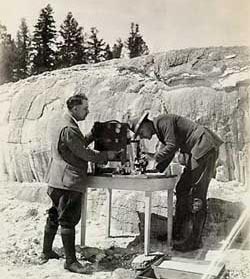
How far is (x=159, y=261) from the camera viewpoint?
126 centimetres

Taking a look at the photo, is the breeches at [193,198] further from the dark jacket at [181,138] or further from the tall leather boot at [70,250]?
the tall leather boot at [70,250]

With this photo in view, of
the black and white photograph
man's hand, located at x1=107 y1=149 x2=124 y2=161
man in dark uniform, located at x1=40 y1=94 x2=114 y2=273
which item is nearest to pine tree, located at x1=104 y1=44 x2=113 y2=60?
the black and white photograph

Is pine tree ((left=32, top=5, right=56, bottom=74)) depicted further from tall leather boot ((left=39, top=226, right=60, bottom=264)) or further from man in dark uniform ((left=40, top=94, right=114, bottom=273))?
tall leather boot ((left=39, top=226, right=60, bottom=264))

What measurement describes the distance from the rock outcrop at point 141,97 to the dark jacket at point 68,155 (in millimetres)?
24

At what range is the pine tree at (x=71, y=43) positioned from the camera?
1353 mm

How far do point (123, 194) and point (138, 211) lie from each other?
54 mm

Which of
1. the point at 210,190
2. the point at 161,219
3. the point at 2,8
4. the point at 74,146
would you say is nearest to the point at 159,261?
the point at 161,219

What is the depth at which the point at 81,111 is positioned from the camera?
1302mm

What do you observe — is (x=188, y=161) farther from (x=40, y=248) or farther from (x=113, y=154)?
(x=40, y=248)

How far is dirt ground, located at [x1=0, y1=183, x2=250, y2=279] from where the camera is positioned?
1.23m

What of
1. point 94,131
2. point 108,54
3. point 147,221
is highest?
point 108,54

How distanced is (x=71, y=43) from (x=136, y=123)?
0.89 feet

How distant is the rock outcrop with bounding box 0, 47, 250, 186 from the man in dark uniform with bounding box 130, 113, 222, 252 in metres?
0.02

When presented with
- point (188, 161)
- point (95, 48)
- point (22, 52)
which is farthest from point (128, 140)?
point (22, 52)
